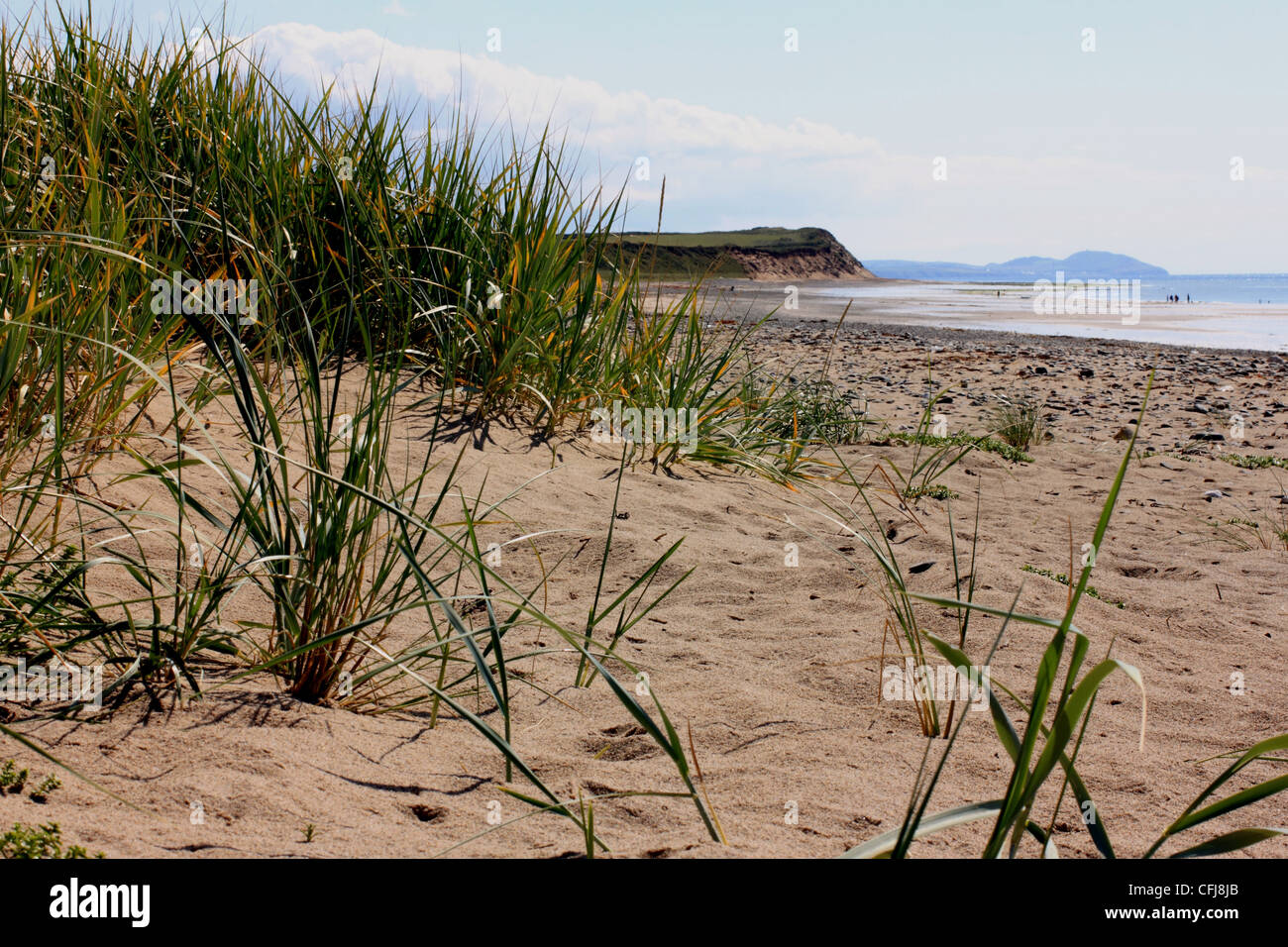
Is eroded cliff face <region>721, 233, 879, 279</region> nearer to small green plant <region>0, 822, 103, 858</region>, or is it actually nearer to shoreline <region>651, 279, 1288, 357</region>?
shoreline <region>651, 279, 1288, 357</region>

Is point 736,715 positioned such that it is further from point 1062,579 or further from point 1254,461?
point 1254,461

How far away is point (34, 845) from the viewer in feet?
3.65

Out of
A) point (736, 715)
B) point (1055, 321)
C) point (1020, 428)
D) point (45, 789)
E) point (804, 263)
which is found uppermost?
point (804, 263)

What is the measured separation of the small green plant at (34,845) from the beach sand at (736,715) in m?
0.06

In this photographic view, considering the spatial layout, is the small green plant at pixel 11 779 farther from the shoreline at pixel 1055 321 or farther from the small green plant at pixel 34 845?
the shoreline at pixel 1055 321

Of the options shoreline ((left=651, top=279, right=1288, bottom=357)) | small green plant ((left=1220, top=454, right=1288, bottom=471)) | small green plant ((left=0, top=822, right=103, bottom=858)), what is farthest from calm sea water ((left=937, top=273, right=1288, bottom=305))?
small green plant ((left=0, top=822, right=103, bottom=858))

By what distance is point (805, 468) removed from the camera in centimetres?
473

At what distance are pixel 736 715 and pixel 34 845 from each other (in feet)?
4.30

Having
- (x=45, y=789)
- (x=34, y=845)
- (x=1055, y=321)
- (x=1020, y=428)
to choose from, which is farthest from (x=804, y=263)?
(x=34, y=845)

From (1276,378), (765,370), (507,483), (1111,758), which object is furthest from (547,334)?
(1276,378)

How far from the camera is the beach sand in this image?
1406 millimetres

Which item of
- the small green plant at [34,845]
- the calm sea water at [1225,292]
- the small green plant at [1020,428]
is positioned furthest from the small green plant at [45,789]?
the calm sea water at [1225,292]

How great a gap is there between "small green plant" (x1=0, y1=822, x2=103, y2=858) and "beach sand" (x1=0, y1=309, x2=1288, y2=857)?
0.06 m

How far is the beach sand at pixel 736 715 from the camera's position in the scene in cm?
141
